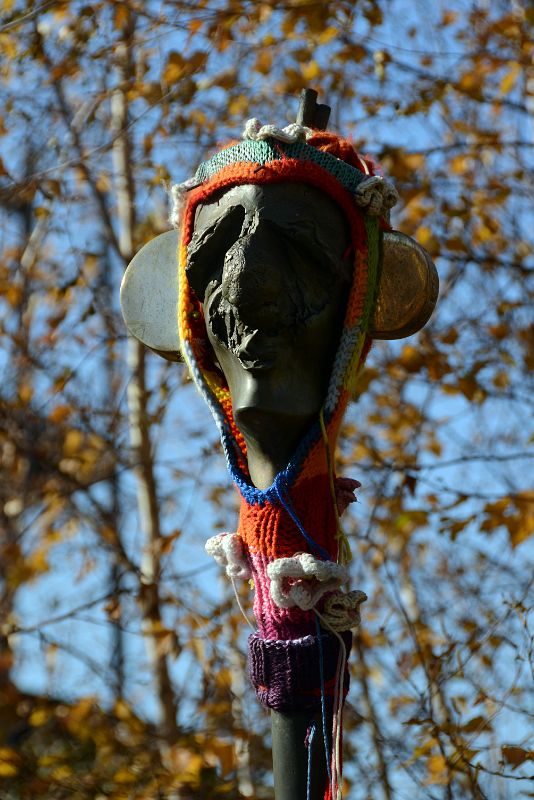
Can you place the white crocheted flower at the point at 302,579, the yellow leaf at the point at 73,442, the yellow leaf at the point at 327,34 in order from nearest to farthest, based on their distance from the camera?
the white crocheted flower at the point at 302,579
the yellow leaf at the point at 327,34
the yellow leaf at the point at 73,442

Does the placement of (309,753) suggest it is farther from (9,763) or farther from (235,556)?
(9,763)

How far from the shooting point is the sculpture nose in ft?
5.10

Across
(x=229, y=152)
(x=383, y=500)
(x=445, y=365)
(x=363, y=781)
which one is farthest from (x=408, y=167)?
(x=229, y=152)

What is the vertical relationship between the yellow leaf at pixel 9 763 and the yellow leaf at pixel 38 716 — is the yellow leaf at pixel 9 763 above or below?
below

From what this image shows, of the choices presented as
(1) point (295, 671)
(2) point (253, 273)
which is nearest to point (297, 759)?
(1) point (295, 671)

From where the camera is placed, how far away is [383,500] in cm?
397

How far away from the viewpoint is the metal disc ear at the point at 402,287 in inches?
66.1

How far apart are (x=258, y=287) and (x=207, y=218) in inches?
7.3

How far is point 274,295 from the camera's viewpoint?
1.57 m

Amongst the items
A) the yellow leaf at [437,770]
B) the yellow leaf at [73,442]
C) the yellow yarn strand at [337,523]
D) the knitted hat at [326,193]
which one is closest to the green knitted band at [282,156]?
the knitted hat at [326,193]

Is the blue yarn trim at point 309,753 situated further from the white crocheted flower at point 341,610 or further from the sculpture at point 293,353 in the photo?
the white crocheted flower at point 341,610

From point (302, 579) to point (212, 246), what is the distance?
1.70ft

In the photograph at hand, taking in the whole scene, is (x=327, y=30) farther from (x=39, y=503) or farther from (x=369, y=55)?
(x=39, y=503)

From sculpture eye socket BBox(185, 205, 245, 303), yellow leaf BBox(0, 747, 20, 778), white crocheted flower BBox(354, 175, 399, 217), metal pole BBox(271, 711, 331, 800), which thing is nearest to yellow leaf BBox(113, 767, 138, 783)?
yellow leaf BBox(0, 747, 20, 778)
